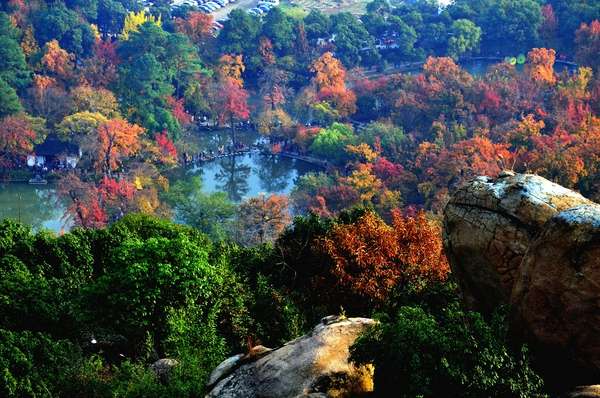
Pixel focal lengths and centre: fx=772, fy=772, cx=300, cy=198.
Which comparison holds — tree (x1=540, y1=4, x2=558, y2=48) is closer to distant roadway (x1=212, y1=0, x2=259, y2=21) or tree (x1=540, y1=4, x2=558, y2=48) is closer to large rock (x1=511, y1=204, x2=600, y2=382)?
distant roadway (x1=212, y1=0, x2=259, y2=21)

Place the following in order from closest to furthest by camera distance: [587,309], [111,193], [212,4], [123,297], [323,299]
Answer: [587,309]
[123,297]
[323,299]
[111,193]
[212,4]

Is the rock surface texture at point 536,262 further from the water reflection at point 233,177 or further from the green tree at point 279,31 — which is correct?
the green tree at point 279,31

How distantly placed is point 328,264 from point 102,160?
2640 centimetres

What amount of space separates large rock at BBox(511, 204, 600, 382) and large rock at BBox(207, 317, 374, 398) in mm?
2287

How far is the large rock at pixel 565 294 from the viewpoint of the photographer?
905 cm

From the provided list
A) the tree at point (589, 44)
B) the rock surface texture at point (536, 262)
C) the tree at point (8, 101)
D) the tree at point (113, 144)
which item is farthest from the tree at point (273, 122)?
the rock surface texture at point (536, 262)

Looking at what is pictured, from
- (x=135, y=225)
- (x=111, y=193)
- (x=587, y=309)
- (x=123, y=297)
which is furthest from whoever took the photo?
(x=111, y=193)

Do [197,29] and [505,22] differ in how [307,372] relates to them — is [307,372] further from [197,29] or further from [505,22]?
[505,22]

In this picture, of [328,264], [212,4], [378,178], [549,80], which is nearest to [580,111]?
[549,80]

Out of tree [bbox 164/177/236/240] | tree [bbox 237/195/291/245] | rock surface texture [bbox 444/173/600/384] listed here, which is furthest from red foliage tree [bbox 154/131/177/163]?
rock surface texture [bbox 444/173/600/384]

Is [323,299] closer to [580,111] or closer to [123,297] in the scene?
[123,297]

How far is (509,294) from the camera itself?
1109 cm

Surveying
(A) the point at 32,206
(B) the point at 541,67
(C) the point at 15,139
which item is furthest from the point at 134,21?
(B) the point at 541,67

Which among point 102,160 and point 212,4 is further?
point 212,4
